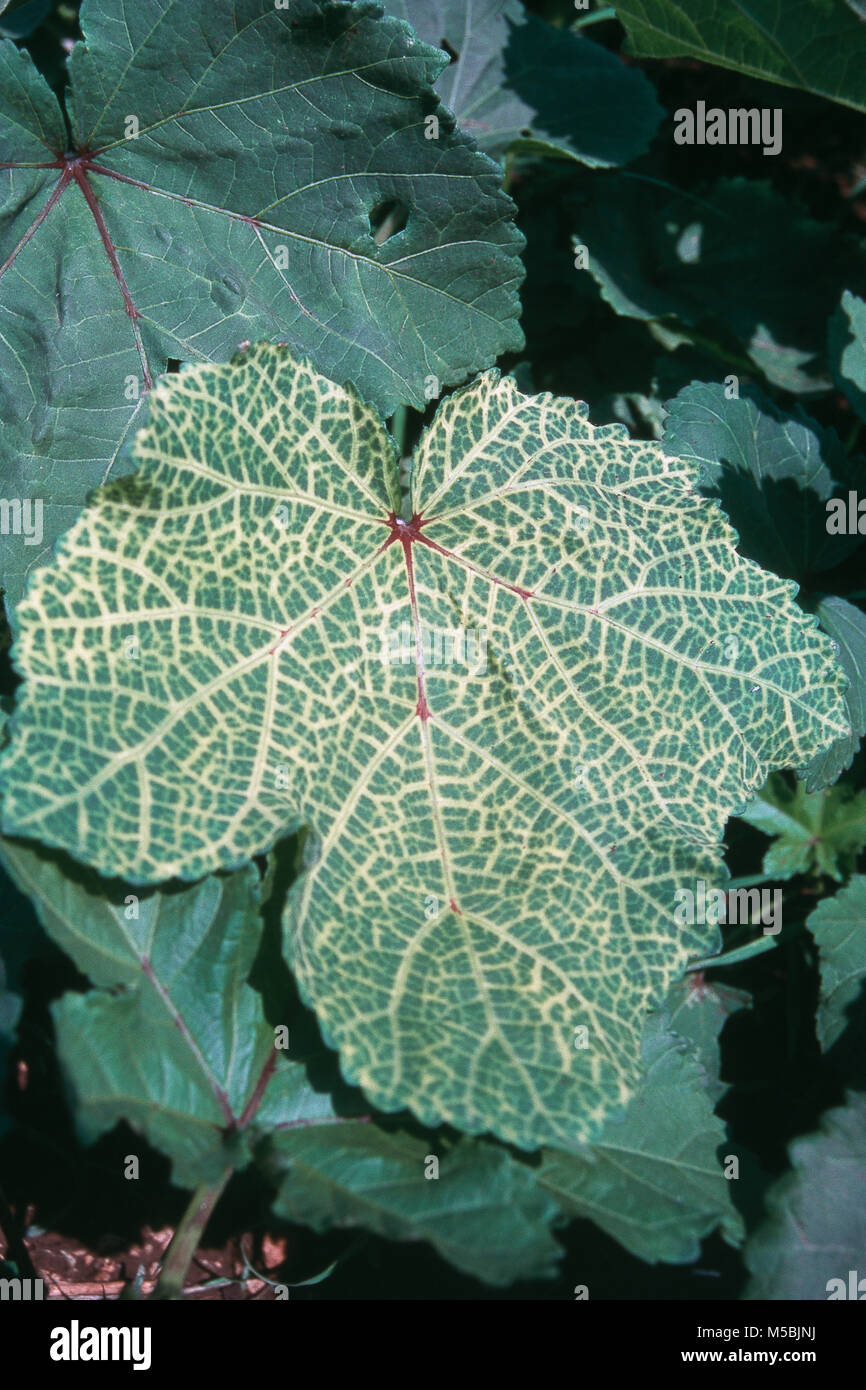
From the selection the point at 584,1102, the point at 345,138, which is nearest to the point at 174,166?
the point at 345,138

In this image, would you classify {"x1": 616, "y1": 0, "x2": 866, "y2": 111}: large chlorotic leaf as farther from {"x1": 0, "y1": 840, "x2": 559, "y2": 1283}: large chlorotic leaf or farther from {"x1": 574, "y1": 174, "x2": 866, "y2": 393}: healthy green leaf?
{"x1": 0, "y1": 840, "x2": 559, "y2": 1283}: large chlorotic leaf

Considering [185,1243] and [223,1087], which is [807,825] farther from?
[185,1243]

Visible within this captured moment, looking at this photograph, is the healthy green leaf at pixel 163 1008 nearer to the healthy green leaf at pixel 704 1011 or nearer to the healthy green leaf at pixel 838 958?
the healthy green leaf at pixel 704 1011

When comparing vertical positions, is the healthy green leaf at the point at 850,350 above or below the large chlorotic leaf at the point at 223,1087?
above

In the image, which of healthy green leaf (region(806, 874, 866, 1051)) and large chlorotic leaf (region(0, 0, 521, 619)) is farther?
healthy green leaf (region(806, 874, 866, 1051))

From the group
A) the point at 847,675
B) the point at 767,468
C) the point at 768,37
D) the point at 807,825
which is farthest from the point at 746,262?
the point at 807,825

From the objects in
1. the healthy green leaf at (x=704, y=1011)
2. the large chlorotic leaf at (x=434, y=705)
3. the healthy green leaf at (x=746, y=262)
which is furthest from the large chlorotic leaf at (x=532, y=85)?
the healthy green leaf at (x=704, y=1011)

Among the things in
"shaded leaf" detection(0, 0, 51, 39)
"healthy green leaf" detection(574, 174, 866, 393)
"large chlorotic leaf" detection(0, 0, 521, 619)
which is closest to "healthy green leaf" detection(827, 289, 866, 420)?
"healthy green leaf" detection(574, 174, 866, 393)
